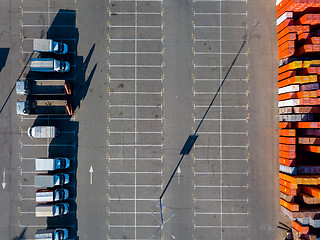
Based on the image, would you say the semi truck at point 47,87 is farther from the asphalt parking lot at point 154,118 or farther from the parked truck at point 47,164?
the parked truck at point 47,164

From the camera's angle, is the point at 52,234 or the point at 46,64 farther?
the point at 46,64

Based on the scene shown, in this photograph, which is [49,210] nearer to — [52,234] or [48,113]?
[52,234]

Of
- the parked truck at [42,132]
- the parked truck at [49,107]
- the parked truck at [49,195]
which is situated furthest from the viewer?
the parked truck at [49,107]

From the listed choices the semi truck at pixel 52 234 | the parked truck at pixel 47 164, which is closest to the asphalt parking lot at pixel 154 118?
the semi truck at pixel 52 234

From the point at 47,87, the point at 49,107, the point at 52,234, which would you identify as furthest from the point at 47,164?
the point at 47,87

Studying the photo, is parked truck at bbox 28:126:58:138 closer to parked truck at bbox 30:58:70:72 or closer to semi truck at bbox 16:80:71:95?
semi truck at bbox 16:80:71:95

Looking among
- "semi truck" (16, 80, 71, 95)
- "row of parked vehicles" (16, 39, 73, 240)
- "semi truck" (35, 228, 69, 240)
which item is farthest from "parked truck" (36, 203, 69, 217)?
"semi truck" (16, 80, 71, 95)

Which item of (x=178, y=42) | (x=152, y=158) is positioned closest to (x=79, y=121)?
(x=152, y=158)
